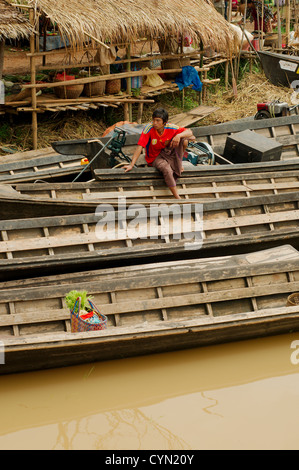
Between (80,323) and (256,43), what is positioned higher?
(256,43)

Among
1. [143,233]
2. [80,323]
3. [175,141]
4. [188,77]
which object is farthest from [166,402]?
[188,77]

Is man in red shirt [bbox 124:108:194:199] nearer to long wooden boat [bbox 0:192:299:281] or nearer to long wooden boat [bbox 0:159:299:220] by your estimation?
long wooden boat [bbox 0:159:299:220]

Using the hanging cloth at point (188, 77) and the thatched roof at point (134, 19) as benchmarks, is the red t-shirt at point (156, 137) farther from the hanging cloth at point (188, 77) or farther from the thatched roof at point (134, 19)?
the hanging cloth at point (188, 77)

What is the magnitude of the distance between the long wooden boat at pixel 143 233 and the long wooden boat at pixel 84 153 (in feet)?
3.13

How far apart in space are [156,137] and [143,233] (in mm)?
1469

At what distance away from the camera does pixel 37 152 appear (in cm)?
1059

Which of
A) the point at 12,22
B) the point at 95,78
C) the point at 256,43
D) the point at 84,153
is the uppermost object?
the point at 256,43

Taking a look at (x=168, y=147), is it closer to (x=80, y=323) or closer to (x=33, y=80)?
(x=80, y=323)

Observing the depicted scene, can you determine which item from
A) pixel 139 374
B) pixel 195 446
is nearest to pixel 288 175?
pixel 139 374

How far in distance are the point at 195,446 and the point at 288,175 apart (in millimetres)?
4717

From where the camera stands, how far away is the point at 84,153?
9445 mm

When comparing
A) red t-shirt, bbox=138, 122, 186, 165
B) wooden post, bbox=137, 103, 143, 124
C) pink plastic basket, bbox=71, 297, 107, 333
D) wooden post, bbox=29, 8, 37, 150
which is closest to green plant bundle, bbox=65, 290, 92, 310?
pink plastic basket, bbox=71, 297, 107, 333

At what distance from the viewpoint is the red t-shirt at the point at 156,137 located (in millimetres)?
8461

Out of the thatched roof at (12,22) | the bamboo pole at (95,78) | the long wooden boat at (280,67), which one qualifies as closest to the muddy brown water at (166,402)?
the bamboo pole at (95,78)
